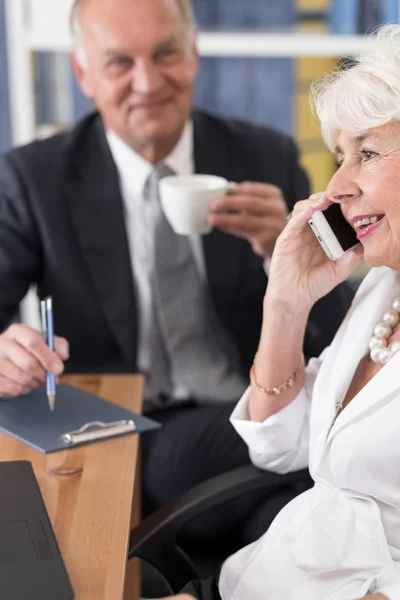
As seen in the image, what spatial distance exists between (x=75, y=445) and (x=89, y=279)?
2.44 ft

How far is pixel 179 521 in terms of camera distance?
5.00 ft

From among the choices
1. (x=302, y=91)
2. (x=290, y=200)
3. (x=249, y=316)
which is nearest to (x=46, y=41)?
(x=302, y=91)

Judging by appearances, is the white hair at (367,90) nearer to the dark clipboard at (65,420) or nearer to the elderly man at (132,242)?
the dark clipboard at (65,420)

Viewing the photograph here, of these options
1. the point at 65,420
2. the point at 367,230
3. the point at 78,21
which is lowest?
the point at 65,420

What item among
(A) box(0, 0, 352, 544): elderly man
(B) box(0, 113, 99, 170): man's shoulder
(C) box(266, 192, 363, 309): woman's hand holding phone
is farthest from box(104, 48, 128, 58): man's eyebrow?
(C) box(266, 192, 363, 309): woman's hand holding phone

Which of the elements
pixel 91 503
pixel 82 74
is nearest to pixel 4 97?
pixel 82 74

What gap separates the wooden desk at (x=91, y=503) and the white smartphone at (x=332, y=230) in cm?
45

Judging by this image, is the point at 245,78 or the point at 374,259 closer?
the point at 374,259

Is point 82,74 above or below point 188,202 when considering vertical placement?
above

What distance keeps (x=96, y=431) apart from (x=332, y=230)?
51 centimetres

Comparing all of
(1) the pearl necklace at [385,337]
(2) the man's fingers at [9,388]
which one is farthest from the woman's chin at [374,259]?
(2) the man's fingers at [9,388]

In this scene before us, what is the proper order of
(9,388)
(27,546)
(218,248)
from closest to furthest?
(27,546) → (9,388) → (218,248)

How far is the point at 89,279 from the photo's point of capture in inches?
86.5

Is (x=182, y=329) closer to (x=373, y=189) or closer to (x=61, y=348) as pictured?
(x=61, y=348)
